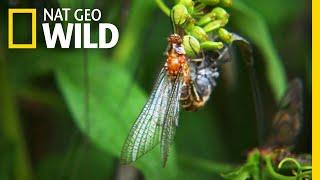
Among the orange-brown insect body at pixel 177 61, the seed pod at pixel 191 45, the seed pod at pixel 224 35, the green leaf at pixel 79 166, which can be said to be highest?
the seed pod at pixel 224 35

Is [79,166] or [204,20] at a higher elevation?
[204,20]

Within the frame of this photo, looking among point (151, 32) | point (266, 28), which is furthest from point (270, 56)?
point (151, 32)

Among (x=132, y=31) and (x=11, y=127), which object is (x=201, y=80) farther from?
(x=11, y=127)

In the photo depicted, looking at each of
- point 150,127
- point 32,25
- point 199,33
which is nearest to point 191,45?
point 199,33

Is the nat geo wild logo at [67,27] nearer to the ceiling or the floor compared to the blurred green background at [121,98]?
nearer to the ceiling

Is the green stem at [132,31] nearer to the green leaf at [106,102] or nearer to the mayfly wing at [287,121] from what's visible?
the green leaf at [106,102]

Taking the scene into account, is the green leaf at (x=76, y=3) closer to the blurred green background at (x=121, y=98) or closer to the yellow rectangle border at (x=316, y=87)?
the blurred green background at (x=121, y=98)

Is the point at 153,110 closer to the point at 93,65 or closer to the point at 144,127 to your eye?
the point at 144,127

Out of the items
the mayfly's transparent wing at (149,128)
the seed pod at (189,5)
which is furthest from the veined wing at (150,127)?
the seed pod at (189,5)

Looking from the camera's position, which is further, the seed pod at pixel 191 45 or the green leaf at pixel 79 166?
the green leaf at pixel 79 166
